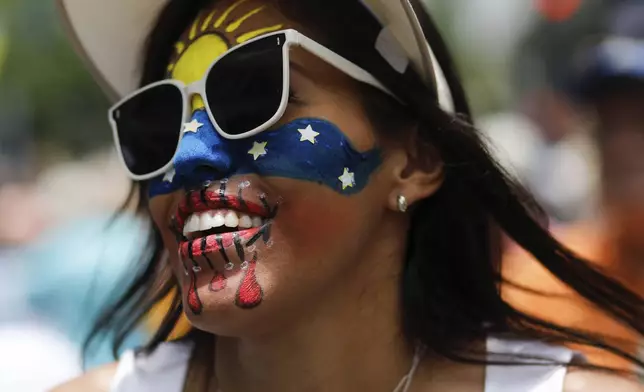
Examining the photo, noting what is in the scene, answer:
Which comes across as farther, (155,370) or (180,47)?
(155,370)

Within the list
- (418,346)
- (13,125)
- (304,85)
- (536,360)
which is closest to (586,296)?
(536,360)

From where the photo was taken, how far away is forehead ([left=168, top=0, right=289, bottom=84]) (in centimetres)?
118

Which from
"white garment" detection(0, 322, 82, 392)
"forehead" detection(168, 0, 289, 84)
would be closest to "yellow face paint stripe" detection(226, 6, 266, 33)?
"forehead" detection(168, 0, 289, 84)

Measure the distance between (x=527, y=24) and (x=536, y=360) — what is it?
17.0ft

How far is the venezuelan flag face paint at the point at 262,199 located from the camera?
1.10 meters

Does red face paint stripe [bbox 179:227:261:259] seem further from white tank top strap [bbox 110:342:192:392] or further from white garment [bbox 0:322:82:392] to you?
white garment [bbox 0:322:82:392]

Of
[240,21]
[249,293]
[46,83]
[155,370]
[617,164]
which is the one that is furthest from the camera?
[46,83]

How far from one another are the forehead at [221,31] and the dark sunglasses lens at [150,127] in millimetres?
46

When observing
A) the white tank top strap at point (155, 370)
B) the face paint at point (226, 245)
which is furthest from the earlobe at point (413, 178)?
the white tank top strap at point (155, 370)

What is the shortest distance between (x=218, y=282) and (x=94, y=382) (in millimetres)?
558

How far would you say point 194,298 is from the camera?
1.12m

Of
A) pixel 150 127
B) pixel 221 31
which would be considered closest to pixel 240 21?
pixel 221 31

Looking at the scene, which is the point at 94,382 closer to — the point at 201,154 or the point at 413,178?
the point at 201,154

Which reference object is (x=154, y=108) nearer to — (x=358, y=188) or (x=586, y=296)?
(x=358, y=188)
